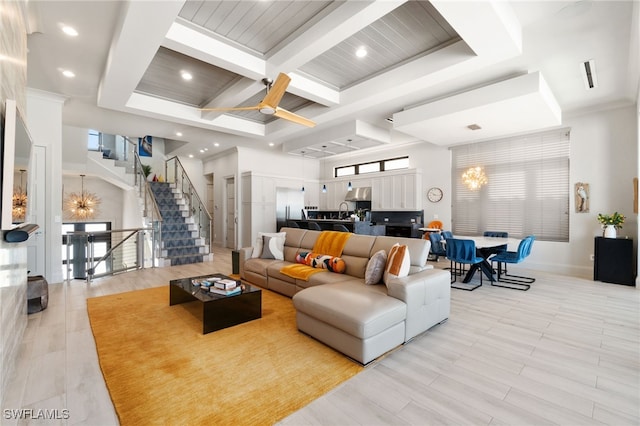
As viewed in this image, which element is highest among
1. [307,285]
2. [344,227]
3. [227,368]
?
[344,227]

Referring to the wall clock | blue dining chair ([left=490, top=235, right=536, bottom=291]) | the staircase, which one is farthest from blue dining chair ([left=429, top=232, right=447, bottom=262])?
the staircase

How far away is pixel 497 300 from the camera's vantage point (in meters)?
4.22

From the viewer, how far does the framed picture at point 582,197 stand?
5.77 meters

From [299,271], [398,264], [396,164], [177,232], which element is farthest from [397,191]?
[177,232]

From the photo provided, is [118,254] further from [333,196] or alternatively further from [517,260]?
[517,260]

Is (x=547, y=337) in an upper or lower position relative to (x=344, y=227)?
lower

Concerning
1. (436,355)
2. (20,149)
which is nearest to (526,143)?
(436,355)

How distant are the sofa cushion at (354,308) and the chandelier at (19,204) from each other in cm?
246

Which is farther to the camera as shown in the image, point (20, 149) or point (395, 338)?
point (395, 338)

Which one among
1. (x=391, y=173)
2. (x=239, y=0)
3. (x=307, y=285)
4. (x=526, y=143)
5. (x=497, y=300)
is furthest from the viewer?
(x=391, y=173)

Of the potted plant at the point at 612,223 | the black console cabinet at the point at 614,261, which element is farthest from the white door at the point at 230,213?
the potted plant at the point at 612,223

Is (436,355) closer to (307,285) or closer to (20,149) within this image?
(307,285)

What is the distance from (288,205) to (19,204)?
733 centimetres

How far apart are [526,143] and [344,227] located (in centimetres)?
459
